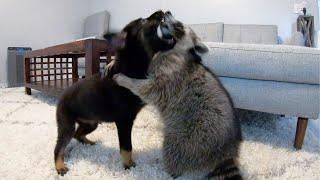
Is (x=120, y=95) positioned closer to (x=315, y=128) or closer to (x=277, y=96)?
(x=277, y=96)

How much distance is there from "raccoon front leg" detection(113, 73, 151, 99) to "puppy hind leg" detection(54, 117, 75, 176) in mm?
264

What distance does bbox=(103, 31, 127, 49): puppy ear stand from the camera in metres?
1.08

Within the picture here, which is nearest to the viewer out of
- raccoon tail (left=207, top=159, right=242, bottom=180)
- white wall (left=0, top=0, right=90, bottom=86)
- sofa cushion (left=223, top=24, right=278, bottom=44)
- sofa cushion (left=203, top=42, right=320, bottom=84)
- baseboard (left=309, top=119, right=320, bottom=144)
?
raccoon tail (left=207, top=159, right=242, bottom=180)

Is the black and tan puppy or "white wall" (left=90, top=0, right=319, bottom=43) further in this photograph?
"white wall" (left=90, top=0, right=319, bottom=43)

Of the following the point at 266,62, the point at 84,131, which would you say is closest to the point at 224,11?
the point at 266,62

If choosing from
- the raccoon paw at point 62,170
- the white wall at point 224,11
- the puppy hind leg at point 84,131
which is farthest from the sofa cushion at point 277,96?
the white wall at point 224,11

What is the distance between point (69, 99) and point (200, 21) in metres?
3.54

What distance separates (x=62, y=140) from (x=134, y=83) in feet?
1.19

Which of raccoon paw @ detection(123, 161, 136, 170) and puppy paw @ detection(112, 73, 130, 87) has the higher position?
puppy paw @ detection(112, 73, 130, 87)

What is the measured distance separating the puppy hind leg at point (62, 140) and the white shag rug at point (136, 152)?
0.03 meters

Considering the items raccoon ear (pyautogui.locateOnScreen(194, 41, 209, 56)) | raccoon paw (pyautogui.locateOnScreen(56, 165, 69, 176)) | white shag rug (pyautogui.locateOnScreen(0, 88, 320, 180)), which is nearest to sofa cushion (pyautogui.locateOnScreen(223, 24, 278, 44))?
white shag rug (pyautogui.locateOnScreen(0, 88, 320, 180))

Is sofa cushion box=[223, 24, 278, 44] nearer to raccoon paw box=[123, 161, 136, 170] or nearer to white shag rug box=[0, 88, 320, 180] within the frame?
white shag rug box=[0, 88, 320, 180]

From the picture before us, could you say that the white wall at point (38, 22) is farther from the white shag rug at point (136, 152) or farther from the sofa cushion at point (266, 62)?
the sofa cushion at point (266, 62)

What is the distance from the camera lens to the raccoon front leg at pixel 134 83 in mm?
1100
